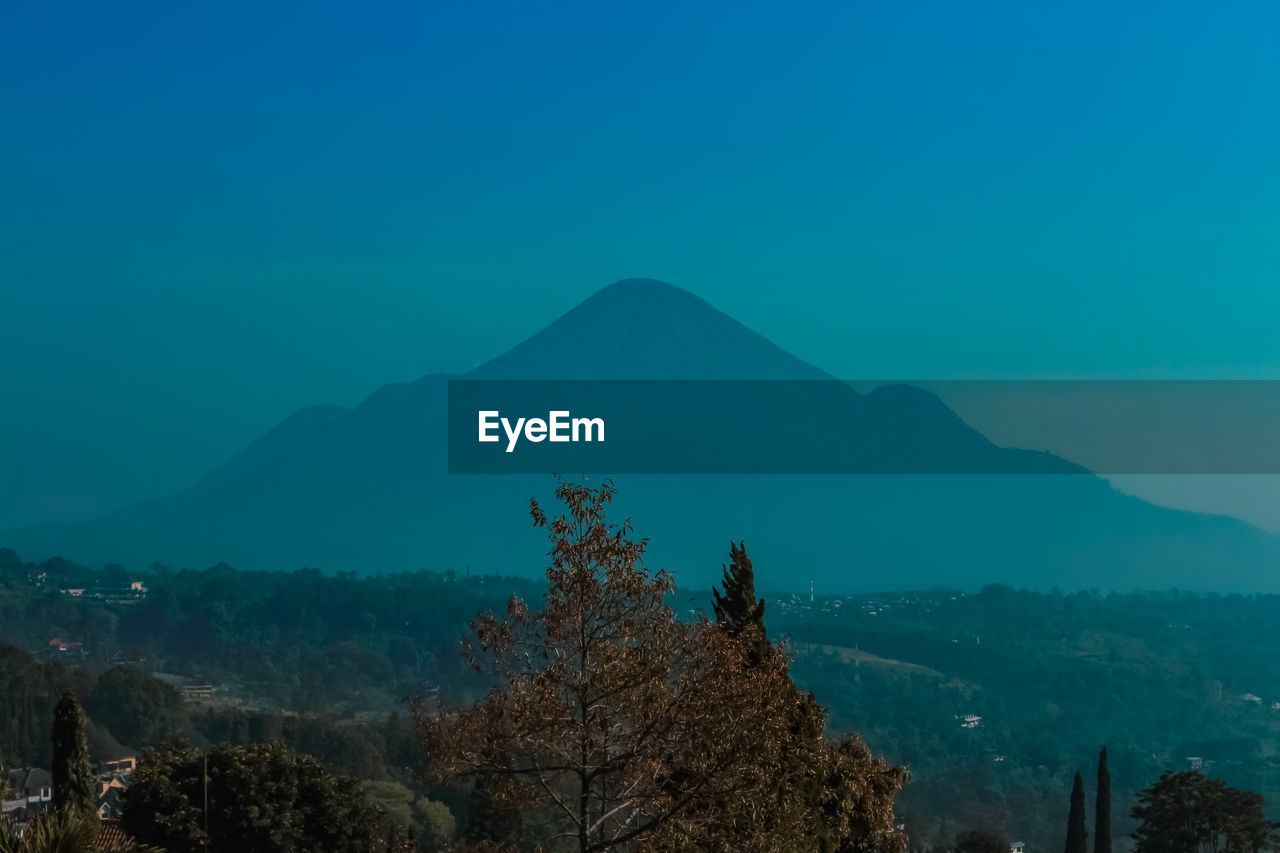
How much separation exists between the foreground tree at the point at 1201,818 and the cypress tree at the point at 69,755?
27.2 meters

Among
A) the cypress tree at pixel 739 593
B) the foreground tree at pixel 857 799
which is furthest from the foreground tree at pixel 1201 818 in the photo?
the cypress tree at pixel 739 593

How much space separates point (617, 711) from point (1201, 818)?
31.0 metres

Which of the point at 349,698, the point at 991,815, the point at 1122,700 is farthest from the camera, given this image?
the point at 1122,700

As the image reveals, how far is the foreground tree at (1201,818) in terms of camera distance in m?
37.0

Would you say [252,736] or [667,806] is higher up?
[667,806]

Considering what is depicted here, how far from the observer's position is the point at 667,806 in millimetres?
11641

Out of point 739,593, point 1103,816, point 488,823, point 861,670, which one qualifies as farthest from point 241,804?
point 861,670

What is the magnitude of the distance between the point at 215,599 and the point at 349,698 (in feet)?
137

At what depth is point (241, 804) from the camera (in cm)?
2720

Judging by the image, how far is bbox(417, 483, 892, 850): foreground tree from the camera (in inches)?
447

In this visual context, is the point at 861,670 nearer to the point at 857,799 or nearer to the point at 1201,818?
the point at 1201,818

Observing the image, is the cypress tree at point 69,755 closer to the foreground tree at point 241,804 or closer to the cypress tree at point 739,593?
the foreground tree at point 241,804

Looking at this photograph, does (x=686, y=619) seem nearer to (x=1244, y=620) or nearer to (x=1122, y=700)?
(x=1122, y=700)

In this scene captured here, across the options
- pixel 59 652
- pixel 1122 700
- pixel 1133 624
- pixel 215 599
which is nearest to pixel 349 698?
pixel 59 652
